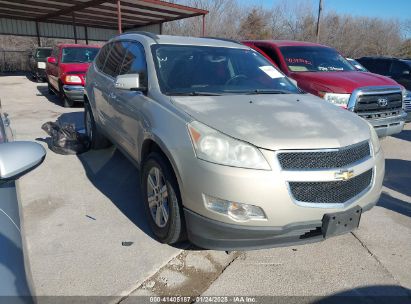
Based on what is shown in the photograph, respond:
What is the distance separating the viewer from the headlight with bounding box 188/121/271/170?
7.82 feet

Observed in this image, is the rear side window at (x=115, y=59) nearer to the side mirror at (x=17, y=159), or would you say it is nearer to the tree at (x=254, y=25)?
the side mirror at (x=17, y=159)

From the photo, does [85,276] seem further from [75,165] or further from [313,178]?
[75,165]

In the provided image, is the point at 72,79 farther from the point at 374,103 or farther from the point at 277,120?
the point at 277,120

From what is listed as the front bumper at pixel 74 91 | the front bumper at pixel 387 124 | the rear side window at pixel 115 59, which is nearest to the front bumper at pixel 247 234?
the rear side window at pixel 115 59

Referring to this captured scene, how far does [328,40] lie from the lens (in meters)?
39.2

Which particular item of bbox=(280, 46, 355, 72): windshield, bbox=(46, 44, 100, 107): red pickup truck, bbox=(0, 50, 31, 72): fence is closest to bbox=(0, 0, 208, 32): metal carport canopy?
bbox=(0, 50, 31, 72): fence

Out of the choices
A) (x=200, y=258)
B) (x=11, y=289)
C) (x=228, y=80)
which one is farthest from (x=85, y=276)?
(x=228, y=80)

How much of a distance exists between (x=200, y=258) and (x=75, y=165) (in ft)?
9.55

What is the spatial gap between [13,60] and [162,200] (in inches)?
1056

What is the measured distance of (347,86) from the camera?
556 cm

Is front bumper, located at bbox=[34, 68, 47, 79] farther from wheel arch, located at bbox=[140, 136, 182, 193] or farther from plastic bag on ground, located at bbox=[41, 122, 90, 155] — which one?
wheel arch, located at bbox=[140, 136, 182, 193]

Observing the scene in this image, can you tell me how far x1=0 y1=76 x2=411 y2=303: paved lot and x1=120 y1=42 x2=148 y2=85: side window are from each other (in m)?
1.41

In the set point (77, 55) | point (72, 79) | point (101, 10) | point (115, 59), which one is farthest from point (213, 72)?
point (101, 10)

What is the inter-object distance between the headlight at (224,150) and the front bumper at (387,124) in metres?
3.97
